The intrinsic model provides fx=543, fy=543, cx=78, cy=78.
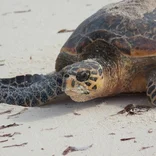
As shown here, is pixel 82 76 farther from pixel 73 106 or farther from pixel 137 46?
pixel 137 46

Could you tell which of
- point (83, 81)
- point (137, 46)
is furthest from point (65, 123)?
point (137, 46)

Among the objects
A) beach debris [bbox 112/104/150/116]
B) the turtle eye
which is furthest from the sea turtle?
beach debris [bbox 112/104/150/116]

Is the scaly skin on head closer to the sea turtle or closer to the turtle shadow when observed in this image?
the sea turtle

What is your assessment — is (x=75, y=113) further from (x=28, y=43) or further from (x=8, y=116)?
(x=28, y=43)

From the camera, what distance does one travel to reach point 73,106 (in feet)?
16.2

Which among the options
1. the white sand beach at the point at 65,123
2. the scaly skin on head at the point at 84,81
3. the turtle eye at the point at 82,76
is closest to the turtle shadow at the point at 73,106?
the white sand beach at the point at 65,123

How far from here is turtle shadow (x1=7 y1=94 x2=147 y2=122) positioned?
472 centimetres

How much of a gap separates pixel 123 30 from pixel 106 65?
36 centimetres

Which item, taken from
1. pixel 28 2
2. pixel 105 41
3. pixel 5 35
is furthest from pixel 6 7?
pixel 105 41

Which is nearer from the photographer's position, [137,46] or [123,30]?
[137,46]

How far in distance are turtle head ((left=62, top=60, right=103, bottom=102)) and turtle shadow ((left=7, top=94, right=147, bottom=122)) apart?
0.40 ft

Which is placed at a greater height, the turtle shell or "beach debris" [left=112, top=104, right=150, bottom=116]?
the turtle shell

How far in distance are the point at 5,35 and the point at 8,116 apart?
10.7 ft

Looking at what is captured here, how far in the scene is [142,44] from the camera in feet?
16.0
